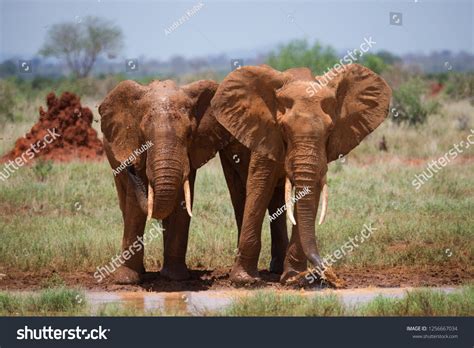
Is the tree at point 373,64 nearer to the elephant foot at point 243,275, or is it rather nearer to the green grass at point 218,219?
the green grass at point 218,219

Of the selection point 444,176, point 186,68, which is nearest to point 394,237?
point 444,176

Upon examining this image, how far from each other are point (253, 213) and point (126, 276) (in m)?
1.74

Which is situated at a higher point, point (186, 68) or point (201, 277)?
point (186, 68)

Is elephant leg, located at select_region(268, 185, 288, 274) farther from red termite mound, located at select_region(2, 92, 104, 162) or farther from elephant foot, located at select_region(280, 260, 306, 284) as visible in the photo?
red termite mound, located at select_region(2, 92, 104, 162)

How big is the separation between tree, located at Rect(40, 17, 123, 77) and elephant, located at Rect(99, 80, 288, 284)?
103 feet

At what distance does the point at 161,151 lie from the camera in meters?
13.9

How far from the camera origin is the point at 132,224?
15000mm

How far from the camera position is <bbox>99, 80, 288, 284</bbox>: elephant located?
14.0 metres

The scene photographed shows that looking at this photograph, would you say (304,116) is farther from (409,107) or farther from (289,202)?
(409,107)

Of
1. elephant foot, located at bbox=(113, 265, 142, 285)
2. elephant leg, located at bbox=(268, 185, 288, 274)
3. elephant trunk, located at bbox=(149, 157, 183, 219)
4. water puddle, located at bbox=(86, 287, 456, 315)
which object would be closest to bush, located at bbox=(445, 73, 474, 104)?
elephant leg, located at bbox=(268, 185, 288, 274)

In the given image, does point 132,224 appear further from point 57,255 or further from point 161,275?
point 57,255

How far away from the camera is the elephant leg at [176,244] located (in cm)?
1497
